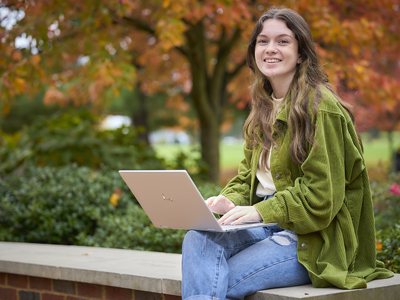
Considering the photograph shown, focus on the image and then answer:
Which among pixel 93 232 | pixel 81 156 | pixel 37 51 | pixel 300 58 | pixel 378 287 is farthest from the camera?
pixel 81 156

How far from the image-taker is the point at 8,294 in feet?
11.6

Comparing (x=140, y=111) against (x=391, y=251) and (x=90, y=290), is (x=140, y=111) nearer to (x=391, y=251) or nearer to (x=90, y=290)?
(x=90, y=290)

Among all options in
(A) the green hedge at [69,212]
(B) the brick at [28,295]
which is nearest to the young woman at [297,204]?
(B) the brick at [28,295]

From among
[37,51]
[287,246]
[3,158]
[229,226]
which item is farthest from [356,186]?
[3,158]

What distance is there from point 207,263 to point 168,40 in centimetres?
374

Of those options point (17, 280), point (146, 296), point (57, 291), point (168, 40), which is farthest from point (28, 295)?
point (168, 40)

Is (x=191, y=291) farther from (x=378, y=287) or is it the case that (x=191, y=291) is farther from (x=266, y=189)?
(x=378, y=287)

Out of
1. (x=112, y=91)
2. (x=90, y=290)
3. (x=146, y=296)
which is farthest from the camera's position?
(x=112, y=91)

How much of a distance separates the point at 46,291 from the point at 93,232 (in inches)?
59.0

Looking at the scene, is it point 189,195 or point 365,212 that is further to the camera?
point 365,212

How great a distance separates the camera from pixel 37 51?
5.71 meters

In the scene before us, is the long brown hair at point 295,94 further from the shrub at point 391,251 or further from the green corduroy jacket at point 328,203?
the shrub at point 391,251

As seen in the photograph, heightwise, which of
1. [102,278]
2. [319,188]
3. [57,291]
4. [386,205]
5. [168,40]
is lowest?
[57,291]

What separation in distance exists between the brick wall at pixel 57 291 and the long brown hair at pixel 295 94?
1014mm
